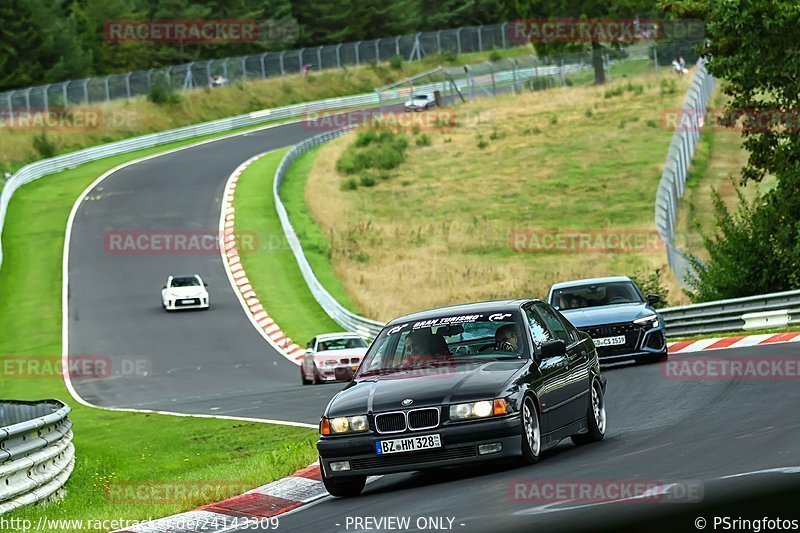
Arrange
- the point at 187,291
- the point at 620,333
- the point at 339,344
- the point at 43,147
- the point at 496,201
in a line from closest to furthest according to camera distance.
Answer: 1. the point at 620,333
2. the point at 339,344
3. the point at 187,291
4. the point at 496,201
5. the point at 43,147

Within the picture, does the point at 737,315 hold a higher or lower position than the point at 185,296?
higher

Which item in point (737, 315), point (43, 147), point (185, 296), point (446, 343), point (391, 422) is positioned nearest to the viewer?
point (391, 422)

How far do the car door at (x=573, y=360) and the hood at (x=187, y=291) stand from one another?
2955 cm

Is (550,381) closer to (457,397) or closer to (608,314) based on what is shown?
(457,397)

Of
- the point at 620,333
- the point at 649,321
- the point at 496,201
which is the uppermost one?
the point at 649,321

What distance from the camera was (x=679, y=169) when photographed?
144 feet

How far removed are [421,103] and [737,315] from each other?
5999cm

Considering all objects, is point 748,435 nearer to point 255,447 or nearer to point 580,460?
point 580,460

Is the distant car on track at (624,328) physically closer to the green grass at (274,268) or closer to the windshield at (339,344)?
the windshield at (339,344)

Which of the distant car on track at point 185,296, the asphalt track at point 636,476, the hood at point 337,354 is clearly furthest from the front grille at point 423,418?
the distant car on track at point 185,296

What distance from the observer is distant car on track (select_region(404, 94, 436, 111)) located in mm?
83438

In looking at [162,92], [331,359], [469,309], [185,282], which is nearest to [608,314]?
[331,359]

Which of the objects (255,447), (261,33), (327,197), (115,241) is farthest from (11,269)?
(261,33)

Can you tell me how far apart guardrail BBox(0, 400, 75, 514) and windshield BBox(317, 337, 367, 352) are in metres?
14.1
